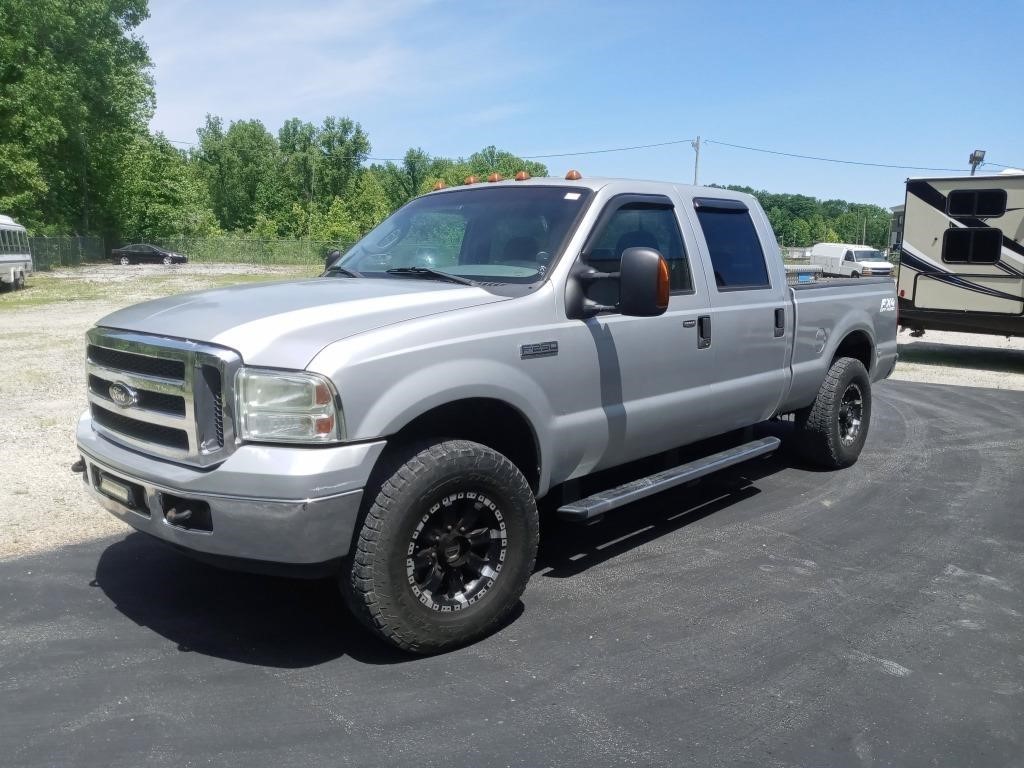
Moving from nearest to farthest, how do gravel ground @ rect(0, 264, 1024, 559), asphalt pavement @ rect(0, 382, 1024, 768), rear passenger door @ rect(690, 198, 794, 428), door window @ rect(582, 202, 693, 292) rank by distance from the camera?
asphalt pavement @ rect(0, 382, 1024, 768)
door window @ rect(582, 202, 693, 292)
rear passenger door @ rect(690, 198, 794, 428)
gravel ground @ rect(0, 264, 1024, 559)

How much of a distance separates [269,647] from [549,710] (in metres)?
1.32

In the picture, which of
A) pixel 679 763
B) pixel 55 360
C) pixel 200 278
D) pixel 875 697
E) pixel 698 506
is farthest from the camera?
pixel 200 278

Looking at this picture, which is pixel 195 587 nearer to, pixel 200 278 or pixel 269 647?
pixel 269 647

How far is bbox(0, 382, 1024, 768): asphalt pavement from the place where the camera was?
3035 mm

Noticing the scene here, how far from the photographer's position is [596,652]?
374 cm

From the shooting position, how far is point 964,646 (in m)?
3.88

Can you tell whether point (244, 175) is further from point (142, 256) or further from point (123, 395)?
point (123, 395)

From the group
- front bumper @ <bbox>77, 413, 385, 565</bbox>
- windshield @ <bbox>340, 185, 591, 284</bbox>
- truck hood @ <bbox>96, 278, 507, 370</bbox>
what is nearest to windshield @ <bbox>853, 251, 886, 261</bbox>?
windshield @ <bbox>340, 185, 591, 284</bbox>

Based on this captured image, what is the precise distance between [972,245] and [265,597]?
13.2 meters

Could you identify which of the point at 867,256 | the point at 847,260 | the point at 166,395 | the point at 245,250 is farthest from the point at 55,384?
the point at 245,250

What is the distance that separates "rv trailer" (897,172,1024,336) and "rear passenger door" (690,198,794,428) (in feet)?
31.1

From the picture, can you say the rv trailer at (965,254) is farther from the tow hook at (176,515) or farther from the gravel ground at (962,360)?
the tow hook at (176,515)

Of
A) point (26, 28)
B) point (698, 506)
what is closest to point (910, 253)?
point (698, 506)

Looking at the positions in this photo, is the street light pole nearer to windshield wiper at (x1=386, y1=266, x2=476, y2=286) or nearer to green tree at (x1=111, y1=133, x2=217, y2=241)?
windshield wiper at (x1=386, y1=266, x2=476, y2=286)
